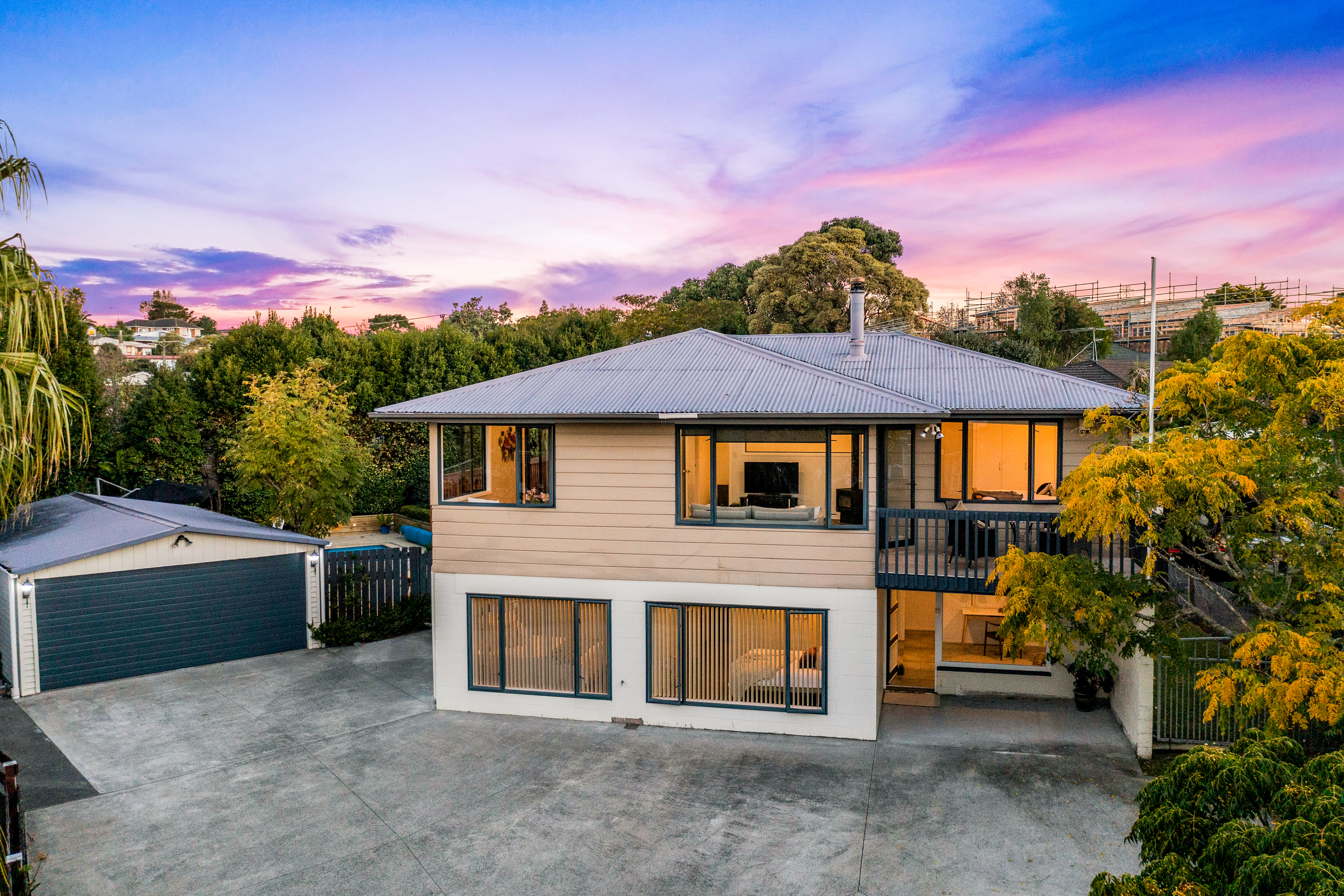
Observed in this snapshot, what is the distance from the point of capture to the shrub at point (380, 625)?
15172 millimetres

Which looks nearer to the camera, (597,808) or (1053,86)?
(597,808)

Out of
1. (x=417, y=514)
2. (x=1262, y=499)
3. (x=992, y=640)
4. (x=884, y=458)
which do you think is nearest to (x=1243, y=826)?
(x=1262, y=499)

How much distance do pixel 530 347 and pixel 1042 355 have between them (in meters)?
21.3

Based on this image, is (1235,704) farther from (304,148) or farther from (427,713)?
(304,148)

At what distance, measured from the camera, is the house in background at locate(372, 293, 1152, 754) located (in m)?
10.9

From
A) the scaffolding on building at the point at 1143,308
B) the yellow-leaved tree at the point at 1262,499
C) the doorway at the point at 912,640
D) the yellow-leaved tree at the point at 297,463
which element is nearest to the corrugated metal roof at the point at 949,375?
the yellow-leaved tree at the point at 1262,499

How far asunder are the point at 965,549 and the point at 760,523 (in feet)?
9.63

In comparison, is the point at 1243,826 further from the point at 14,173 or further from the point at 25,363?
the point at 14,173

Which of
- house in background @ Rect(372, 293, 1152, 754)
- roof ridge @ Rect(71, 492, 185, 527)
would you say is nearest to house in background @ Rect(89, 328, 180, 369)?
roof ridge @ Rect(71, 492, 185, 527)

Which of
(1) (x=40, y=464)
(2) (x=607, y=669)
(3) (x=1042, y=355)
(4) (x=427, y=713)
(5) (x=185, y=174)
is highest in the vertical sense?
(5) (x=185, y=174)

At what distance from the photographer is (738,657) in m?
11.2

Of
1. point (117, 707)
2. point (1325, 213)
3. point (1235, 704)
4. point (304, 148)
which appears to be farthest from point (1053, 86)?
point (117, 707)

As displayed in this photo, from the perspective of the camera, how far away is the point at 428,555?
1653 centimetres

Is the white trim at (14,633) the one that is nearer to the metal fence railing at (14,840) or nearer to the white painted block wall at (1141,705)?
the metal fence railing at (14,840)
